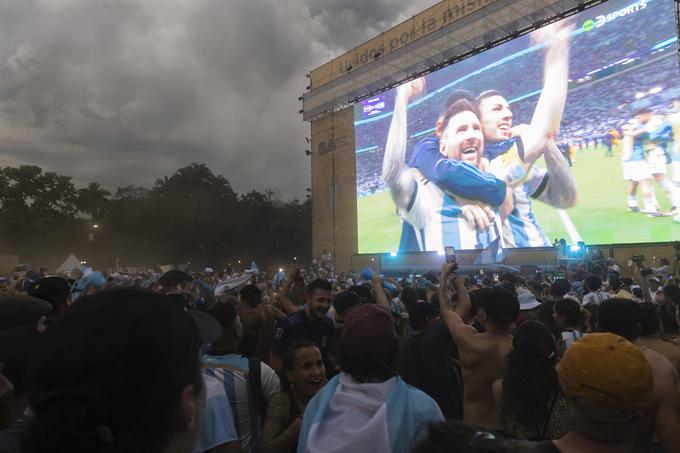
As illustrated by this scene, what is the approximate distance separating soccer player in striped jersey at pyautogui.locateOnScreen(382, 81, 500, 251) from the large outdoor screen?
6cm

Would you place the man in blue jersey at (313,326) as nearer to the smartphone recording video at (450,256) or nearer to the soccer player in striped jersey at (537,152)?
the smartphone recording video at (450,256)

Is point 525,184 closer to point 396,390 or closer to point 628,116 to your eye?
point 628,116

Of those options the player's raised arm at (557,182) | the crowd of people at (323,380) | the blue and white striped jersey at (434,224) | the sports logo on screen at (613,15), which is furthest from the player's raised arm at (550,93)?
the crowd of people at (323,380)

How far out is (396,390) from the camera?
1.86 meters

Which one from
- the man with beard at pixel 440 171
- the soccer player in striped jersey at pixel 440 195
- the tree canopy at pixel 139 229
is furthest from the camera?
the tree canopy at pixel 139 229

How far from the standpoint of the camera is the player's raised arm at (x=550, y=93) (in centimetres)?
1873

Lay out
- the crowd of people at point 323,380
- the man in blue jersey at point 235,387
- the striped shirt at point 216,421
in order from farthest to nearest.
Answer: the man in blue jersey at point 235,387 → the striped shirt at point 216,421 → the crowd of people at point 323,380

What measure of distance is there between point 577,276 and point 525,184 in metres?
9.98

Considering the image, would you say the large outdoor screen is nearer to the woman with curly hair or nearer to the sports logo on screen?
the sports logo on screen

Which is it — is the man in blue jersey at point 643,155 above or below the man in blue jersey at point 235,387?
above

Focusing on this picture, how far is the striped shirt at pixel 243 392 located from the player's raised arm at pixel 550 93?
758 inches

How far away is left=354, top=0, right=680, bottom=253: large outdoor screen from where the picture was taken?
15977mm

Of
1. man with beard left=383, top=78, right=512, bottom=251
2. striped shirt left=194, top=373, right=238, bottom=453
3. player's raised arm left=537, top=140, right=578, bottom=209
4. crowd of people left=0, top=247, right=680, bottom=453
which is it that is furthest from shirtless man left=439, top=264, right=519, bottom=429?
man with beard left=383, top=78, right=512, bottom=251

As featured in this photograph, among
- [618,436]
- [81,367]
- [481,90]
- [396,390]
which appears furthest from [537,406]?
[481,90]
